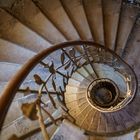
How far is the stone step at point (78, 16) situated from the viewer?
5.83m

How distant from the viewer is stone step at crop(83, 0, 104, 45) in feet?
19.6

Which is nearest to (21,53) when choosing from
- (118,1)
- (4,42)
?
(4,42)

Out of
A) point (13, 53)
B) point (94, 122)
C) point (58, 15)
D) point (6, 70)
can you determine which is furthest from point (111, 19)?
point (6, 70)

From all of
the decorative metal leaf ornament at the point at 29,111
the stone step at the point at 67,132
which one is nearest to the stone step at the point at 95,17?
the stone step at the point at 67,132

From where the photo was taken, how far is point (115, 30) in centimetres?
612

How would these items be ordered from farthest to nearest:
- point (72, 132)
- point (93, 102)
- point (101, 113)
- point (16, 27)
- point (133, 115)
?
point (93, 102), point (101, 113), point (133, 115), point (16, 27), point (72, 132)

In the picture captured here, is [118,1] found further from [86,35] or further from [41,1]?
[41,1]

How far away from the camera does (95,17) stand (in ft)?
20.0

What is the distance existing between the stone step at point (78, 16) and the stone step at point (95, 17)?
214 millimetres

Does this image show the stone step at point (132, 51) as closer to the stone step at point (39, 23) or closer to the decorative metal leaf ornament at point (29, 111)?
the stone step at point (39, 23)

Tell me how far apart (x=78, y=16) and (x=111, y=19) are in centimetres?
84

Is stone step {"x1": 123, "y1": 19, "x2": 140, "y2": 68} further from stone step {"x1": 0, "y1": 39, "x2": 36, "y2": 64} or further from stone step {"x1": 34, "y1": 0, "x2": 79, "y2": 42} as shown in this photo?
stone step {"x1": 0, "y1": 39, "x2": 36, "y2": 64}

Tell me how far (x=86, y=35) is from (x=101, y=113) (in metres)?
2.04

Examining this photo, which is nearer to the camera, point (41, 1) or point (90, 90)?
point (41, 1)
